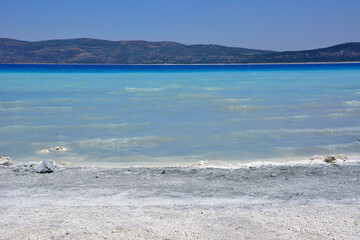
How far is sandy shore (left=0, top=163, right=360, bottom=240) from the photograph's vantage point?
14.0 feet

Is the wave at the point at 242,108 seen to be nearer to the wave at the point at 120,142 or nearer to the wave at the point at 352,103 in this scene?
the wave at the point at 352,103

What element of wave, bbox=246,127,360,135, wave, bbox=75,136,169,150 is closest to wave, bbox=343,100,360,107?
wave, bbox=246,127,360,135

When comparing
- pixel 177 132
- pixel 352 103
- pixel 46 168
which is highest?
pixel 46 168

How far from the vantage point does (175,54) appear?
162750 mm

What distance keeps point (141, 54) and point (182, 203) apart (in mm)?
160695

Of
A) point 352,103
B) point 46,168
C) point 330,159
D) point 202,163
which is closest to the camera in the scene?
point 46,168

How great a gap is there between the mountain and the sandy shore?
141791mm

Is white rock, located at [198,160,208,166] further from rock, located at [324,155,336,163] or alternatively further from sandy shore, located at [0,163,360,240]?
rock, located at [324,155,336,163]

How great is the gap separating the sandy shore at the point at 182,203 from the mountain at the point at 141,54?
14179 cm

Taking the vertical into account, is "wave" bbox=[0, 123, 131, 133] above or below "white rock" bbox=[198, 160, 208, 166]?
below

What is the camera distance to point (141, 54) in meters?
163

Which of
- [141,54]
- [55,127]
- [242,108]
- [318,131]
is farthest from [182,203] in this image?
[141,54]

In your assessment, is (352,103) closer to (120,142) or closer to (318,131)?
(318,131)

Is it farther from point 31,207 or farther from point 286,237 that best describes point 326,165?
point 31,207
